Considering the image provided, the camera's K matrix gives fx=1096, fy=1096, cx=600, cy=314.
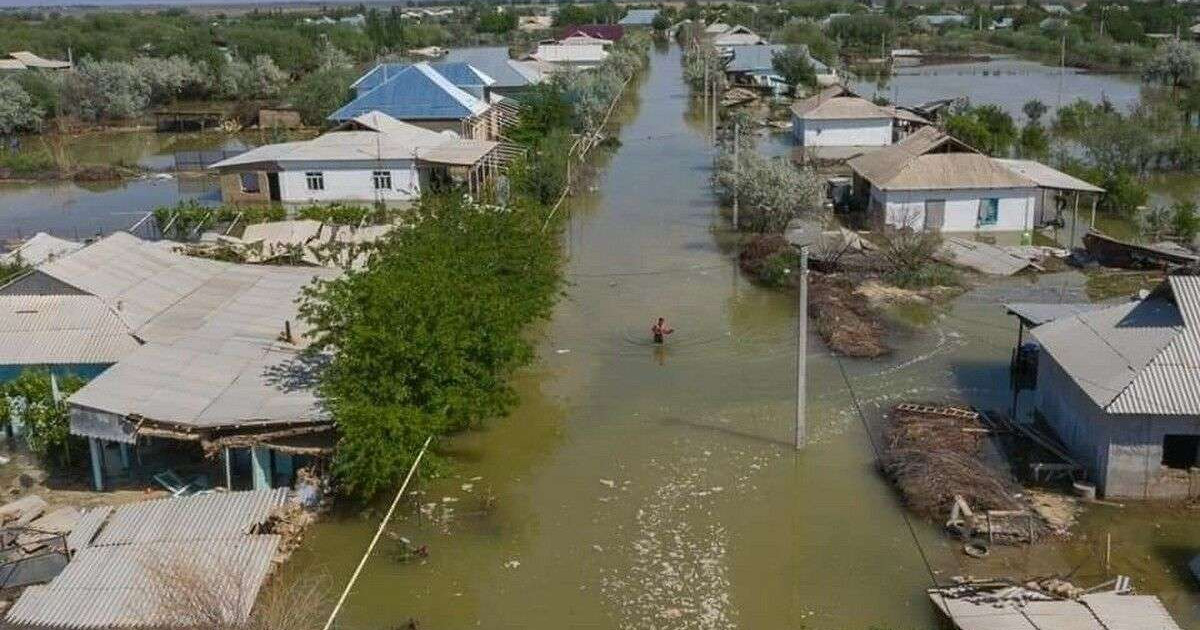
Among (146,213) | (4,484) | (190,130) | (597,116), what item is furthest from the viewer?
(190,130)

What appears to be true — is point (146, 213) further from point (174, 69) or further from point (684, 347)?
point (174, 69)

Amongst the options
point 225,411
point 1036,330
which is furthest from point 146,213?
point 1036,330

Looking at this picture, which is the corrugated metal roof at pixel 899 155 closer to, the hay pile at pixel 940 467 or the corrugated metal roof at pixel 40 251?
the hay pile at pixel 940 467

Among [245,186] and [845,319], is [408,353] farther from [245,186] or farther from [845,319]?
[245,186]

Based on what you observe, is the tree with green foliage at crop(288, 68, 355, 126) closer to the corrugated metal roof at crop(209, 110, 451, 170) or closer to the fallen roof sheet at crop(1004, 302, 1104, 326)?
the corrugated metal roof at crop(209, 110, 451, 170)

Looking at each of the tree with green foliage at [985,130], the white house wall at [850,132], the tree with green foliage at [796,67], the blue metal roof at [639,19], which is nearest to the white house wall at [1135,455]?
the tree with green foliage at [985,130]

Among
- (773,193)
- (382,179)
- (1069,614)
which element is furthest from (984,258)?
(382,179)
